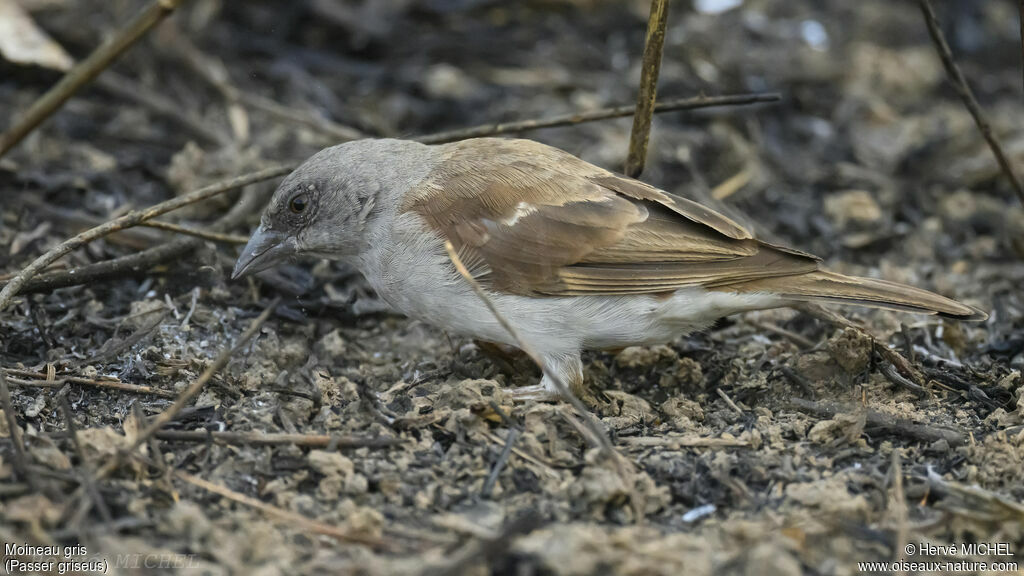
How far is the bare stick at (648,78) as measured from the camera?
576cm

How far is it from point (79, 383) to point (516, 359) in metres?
2.30

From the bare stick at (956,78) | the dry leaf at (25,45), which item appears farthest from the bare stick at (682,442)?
the dry leaf at (25,45)

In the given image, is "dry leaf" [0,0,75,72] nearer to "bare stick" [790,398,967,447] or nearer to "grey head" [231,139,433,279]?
"grey head" [231,139,433,279]

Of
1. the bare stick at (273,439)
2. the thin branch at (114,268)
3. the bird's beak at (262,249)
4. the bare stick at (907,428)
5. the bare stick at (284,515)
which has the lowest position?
the bare stick at (284,515)

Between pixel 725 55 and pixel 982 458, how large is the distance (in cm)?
545

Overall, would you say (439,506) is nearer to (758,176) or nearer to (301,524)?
(301,524)

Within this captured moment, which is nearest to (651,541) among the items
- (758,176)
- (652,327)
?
(652,327)

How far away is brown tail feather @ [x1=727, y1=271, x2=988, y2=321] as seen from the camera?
5164 millimetres

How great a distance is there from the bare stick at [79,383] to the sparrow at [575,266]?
1266 mm

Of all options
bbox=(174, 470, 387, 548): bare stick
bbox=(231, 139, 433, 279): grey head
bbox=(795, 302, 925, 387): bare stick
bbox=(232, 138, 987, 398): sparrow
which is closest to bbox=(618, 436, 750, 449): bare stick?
bbox=(232, 138, 987, 398): sparrow

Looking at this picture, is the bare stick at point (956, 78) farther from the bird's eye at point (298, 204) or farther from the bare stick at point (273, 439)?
the bare stick at point (273, 439)

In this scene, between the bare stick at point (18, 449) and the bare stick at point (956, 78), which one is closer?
the bare stick at point (18, 449)

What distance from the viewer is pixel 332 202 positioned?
5.70 meters

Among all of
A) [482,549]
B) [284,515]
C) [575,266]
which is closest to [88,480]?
[284,515]
